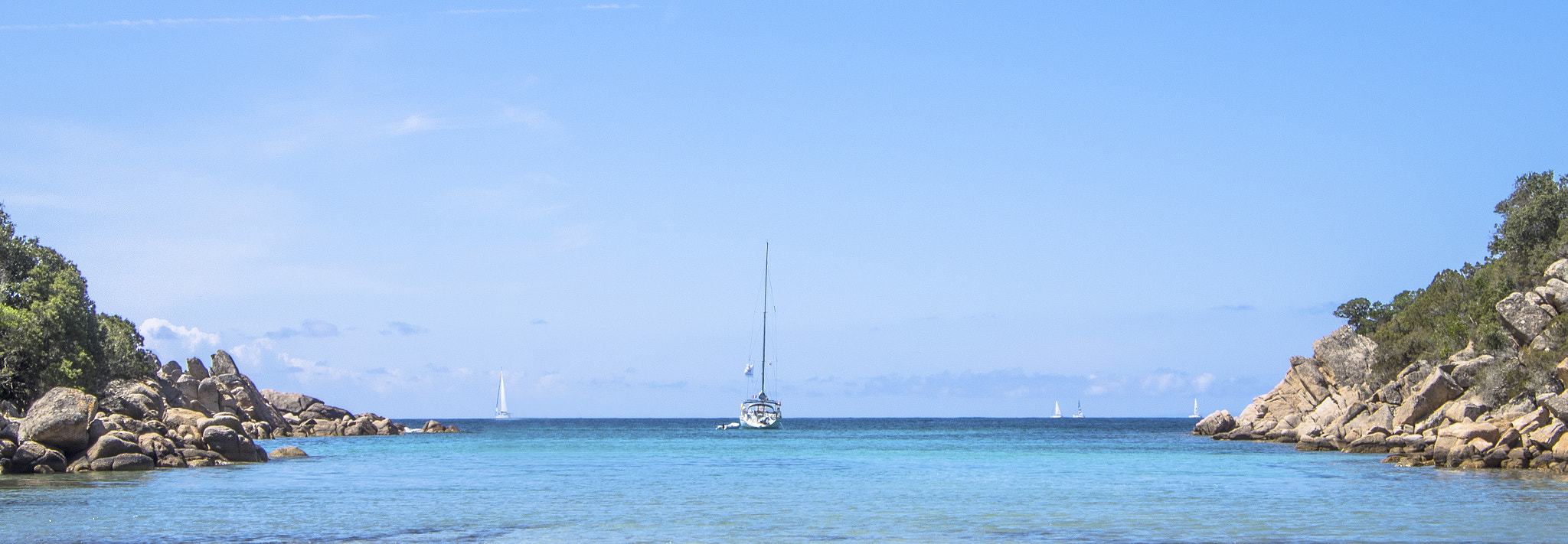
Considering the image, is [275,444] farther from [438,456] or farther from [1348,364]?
[1348,364]

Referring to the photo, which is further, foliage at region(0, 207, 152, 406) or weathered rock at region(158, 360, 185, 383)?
weathered rock at region(158, 360, 185, 383)

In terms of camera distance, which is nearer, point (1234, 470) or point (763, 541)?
point (763, 541)

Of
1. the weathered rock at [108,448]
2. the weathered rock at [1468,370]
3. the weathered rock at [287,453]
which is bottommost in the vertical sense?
the weathered rock at [287,453]

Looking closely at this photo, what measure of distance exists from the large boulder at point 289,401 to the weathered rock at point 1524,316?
9276cm

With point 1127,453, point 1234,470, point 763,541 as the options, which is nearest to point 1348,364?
point 1127,453

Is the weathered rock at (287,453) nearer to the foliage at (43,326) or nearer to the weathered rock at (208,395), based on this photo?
the foliage at (43,326)

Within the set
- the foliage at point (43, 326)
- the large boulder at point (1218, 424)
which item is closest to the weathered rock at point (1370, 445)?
the large boulder at point (1218, 424)

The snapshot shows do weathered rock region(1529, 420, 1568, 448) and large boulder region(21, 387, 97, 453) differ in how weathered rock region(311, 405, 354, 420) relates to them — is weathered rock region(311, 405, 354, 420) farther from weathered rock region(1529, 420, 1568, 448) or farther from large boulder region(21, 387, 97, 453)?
weathered rock region(1529, 420, 1568, 448)

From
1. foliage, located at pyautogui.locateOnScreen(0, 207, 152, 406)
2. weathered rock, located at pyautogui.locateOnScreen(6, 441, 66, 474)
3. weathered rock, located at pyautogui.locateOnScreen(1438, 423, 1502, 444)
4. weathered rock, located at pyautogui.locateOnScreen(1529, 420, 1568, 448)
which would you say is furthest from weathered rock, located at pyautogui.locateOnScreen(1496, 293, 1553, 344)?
foliage, located at pyautogui.locateOnScreen(0, 207, 152, 406)

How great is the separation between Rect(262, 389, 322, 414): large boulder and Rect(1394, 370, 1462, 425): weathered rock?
288 ft

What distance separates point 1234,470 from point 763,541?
3107cm

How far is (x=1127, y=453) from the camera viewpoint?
65.6 metres

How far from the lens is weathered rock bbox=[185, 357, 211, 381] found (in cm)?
8312

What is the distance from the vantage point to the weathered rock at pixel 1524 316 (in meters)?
48.0
